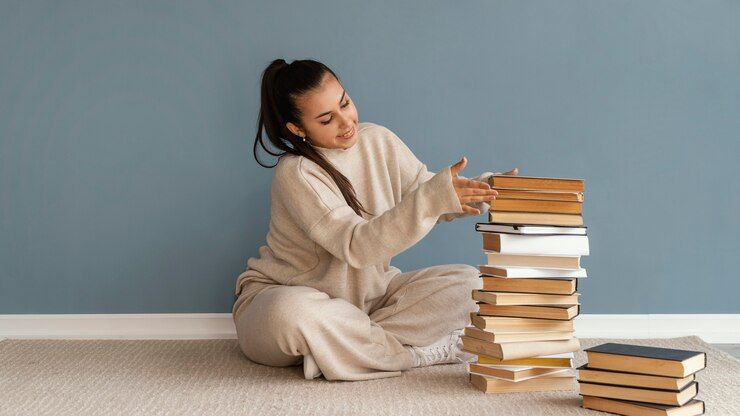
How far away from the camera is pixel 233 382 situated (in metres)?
1.94

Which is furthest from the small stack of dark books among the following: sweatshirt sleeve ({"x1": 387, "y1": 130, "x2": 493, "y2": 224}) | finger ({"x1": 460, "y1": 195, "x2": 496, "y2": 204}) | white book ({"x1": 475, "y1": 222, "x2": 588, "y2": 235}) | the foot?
sweatshirt sleeve ({"x1": 387, "y1": 130, "x2": 493, "y2": 224})

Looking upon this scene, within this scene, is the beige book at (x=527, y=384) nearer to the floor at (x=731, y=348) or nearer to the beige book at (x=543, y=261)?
the beige book at (x=543, y=261)

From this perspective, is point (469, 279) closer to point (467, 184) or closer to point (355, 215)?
point (355, 215)

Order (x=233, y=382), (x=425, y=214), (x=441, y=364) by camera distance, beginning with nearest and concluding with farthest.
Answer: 1. (x=425, y=214)
2. (x=233, y=382)
3. (x=441, y=364)

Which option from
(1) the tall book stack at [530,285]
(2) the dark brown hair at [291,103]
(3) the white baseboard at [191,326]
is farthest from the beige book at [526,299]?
(3) the white baseboard at [191,326]

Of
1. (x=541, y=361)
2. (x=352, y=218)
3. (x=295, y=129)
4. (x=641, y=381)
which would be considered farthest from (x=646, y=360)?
(x=295, y=129)

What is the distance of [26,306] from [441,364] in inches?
50.4

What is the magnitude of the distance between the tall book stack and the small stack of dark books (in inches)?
5.9

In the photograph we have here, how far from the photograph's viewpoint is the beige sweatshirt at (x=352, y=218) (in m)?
1.84

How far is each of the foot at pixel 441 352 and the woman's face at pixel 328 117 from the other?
0.53 m

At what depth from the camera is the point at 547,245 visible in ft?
5.92

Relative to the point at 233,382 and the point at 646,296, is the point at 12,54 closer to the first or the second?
the point at 233,382

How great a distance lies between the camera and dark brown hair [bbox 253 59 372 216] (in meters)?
2.05

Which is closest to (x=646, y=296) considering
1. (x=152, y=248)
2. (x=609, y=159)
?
(x=609, y=159)
